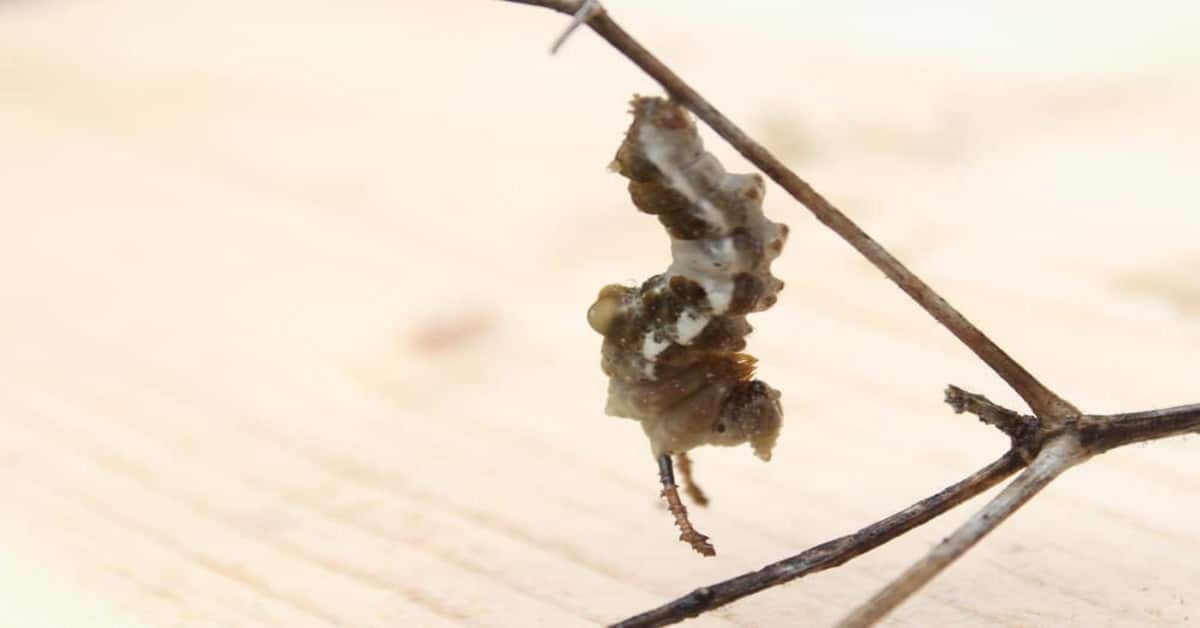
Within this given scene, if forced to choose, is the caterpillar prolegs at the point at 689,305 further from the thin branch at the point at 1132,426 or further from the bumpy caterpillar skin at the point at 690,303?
the thin branch at the point at 1132,426

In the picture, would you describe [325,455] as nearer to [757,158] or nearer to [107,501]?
[107,501]

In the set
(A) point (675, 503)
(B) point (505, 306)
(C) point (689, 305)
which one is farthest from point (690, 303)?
(B) point (505, 306)

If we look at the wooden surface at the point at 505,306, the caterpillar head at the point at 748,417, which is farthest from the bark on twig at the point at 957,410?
the wooden surface at the point at 505,306

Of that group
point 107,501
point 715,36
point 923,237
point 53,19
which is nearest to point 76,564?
point 107,501

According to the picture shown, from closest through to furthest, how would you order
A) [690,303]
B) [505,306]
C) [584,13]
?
[584,13]
[690,303]
[505,306]

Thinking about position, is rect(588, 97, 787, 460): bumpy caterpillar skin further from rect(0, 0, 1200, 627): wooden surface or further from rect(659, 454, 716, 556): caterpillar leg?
rect(0, 0, 1200, 627): wooden surface

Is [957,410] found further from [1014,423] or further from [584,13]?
[584,13]
